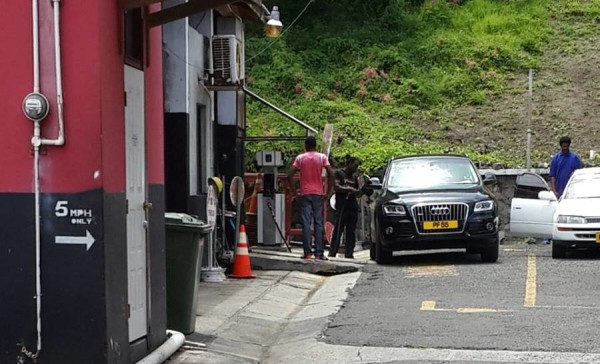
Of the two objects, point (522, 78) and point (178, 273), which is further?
point (522, 78)

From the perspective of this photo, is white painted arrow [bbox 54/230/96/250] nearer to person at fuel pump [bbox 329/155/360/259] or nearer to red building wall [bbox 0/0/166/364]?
red building wall [bbox 0/0/166/364]

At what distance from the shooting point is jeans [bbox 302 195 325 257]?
1595 centimetres

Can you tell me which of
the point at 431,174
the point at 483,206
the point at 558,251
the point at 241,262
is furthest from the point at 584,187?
the point at 241,262

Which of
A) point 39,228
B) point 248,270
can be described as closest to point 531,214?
point 248,270

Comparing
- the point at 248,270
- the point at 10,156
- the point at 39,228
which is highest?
the point at 10,156

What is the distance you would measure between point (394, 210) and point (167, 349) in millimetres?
8094

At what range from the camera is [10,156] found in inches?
279

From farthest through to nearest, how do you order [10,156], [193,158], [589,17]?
1. [589,17]
2. [193,158]
3. [10,156]

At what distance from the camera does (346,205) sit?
56.5 ft

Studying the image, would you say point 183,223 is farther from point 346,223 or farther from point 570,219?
point 570,219

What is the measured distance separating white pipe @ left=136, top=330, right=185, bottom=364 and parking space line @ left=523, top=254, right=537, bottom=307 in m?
4.04

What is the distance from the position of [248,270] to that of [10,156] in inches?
304

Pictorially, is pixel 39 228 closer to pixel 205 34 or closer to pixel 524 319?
pixel 524 319

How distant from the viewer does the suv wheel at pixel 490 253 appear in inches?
623
